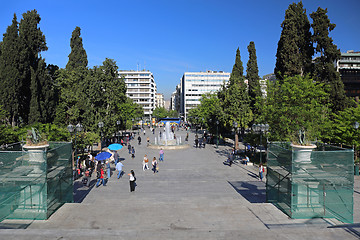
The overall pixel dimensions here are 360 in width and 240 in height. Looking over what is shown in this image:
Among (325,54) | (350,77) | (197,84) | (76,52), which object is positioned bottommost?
(325,54)

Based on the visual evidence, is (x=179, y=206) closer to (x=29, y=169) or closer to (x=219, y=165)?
(x=29, y=169)

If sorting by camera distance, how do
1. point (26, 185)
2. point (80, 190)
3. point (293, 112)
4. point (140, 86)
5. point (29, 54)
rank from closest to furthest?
1. point (26, 185)
2. point (80, 190)
3. point (293, 112)
4. point (29, 54)
5. point (140, 86)

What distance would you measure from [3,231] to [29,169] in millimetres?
2261

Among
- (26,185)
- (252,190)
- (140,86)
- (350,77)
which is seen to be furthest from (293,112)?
(140,86)

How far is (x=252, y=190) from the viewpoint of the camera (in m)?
15.2

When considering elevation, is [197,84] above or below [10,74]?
above

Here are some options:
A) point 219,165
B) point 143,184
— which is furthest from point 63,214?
point 219,165

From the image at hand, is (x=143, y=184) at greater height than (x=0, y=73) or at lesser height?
lesser

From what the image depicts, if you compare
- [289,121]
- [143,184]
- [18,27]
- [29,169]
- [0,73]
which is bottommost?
[143,184]

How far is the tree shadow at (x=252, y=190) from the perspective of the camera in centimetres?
1347

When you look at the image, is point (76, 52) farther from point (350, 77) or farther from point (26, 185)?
point (350, 77)

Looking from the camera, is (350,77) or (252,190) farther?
(350,77)

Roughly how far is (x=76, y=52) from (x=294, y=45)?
34853mm

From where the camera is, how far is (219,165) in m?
23.2
